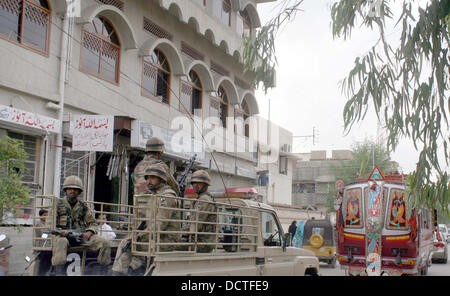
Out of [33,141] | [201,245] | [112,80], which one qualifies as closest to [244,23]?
[112,80]

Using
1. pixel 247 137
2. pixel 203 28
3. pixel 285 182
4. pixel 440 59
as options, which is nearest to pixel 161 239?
pixel 440 59

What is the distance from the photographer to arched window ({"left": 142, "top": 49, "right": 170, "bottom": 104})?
1700cm

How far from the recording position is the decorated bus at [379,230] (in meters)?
12.5

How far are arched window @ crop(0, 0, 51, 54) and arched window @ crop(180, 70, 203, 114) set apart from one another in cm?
669

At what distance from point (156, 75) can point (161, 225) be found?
1266cm

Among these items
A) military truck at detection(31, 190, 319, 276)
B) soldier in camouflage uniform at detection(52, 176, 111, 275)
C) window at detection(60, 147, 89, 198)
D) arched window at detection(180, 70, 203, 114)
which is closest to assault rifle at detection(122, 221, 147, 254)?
military truck at detection(31, 190, 319, 276)

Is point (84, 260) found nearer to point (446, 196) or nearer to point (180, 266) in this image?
point (180, 266)

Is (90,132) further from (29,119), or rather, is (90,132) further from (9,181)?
(9,181)

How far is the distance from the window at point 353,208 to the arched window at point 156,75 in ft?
22.5

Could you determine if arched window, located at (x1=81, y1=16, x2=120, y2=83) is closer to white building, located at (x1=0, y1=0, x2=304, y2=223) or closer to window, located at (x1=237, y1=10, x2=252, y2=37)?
white building, located at (x1=0, y1=0, x2=304, y2=223)

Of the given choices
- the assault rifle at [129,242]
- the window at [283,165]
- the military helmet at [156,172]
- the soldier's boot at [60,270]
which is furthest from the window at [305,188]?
the assault rifle at [129,242]

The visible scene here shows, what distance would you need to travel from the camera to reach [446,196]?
6059 mm

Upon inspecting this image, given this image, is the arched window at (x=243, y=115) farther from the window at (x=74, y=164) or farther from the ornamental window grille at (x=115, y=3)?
the window at (x=74, y=164)

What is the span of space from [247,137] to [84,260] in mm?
19463
